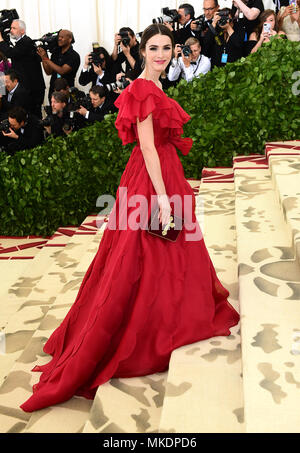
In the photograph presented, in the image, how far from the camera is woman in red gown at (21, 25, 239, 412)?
1944 mm

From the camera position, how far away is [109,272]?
2.04 meters

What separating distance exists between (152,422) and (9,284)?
2.24 metres

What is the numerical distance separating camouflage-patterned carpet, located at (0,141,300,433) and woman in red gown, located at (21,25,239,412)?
6 centimetres

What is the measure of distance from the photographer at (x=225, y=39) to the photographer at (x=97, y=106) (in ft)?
3.12

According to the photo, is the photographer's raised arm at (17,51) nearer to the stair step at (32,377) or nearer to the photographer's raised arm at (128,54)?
the photographer's raised arm at (128,54)

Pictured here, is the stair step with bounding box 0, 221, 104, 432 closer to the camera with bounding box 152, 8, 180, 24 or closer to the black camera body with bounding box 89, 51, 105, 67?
the black camera body with bounding box 89, 51, 105, 67

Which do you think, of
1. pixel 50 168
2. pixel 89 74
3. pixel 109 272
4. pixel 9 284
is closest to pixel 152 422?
pixel 109 272

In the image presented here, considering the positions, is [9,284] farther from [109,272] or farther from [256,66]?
[256,66]

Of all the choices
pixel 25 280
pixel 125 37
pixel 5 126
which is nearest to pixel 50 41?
pixel 125 37

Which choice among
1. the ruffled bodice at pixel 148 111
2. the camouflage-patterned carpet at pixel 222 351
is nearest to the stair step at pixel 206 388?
the camouflage-patterned carpet at pixel 222 351

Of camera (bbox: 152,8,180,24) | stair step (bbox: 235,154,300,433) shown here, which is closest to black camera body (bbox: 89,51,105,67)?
camera (bbox: 152,8,180,24)

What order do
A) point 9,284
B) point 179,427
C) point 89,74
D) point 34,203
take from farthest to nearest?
point 89,74 < point 34,203 < point 9,284 < point 179,427

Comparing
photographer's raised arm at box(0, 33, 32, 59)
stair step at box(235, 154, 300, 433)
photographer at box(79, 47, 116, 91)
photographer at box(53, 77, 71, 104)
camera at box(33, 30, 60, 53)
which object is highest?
camera at box(33, 30, 60, 53)
